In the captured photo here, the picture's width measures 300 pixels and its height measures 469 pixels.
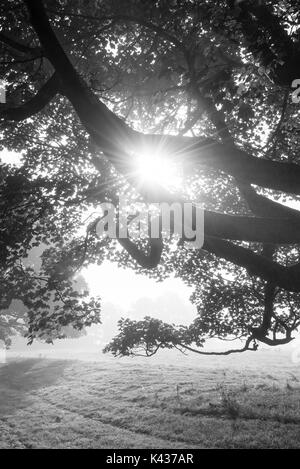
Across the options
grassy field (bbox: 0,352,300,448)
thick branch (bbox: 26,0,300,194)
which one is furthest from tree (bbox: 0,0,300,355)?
grassy field (bbox: 0,352,300,448)

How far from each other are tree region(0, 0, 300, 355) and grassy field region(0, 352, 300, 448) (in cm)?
418

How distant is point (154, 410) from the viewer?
19.5 m

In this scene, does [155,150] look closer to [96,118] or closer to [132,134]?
[132,134]

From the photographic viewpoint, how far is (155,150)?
681cm

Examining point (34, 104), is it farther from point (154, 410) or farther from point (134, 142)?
point (154, 410)

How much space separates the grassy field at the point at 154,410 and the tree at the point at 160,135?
4.18m

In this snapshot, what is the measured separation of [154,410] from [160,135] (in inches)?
685

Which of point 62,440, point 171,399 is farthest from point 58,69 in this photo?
point 171,399

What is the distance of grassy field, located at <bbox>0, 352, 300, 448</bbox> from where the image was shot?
1498cm

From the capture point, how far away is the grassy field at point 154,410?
14984mm

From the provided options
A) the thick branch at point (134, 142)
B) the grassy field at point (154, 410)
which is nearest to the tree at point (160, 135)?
the thick branch at point (134, 142)

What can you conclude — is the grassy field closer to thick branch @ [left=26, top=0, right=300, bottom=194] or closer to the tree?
the tree

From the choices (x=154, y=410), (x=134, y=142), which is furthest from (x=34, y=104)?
(x=154, y=410)

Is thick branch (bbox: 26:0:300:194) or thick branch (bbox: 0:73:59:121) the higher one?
thick branch (bbox: 0:73:59:121)
